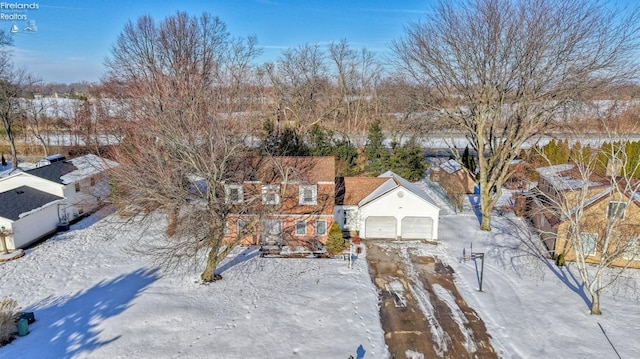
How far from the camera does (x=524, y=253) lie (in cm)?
2120

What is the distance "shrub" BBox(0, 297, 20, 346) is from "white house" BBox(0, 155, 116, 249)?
25.8ft

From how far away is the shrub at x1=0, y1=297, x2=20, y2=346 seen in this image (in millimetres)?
13469

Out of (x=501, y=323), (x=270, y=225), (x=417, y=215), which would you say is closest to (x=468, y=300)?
(x=501, y=323)

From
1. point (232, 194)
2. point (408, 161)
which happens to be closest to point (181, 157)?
point (232, 194)

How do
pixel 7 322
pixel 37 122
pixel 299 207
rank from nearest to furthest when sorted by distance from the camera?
1. pixel 7 322
2. pixel 299 207
3. pixel 37 122

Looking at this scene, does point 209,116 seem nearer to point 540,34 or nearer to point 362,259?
point 362,259

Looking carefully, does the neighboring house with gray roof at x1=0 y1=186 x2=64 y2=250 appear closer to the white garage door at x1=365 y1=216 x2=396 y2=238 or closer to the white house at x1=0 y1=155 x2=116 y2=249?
the white house at x1=0 y1=155 x2=116 y2=249

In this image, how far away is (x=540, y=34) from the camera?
814 inches

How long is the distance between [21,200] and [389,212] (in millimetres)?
21592

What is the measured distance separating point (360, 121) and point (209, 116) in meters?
38.7

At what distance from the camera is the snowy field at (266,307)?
1345 centimetres

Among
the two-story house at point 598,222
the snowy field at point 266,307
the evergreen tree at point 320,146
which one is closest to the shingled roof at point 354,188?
the snowy field at point 266,307

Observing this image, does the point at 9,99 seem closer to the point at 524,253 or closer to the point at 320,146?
the point at 320,146

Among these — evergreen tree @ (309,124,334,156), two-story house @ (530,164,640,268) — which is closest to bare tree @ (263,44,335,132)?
evergreen tree @ (309,124,334,156)
